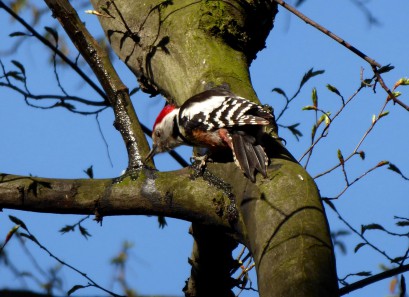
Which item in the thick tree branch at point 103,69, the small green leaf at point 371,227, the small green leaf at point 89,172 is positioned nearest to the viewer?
the small green leaf at point 371,227

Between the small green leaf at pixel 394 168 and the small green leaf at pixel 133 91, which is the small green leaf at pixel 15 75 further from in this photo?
the small green leaf at pixel 394 168

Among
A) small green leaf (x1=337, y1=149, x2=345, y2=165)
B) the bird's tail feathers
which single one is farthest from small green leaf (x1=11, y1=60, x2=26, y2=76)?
small green leaf (x1=337, y1=149, x2=345, y2=165)

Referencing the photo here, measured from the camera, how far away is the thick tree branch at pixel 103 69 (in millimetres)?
3443

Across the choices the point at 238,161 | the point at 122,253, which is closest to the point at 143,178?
the point at 238,161

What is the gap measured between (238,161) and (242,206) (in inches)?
15.3

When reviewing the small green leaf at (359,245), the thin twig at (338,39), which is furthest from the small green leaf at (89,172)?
the thin twig at (338,39)

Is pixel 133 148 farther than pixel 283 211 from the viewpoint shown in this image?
Yes

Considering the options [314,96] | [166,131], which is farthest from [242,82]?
[166,131]

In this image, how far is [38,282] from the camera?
3162 mm

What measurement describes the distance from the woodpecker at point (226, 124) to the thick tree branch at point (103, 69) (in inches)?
7.7

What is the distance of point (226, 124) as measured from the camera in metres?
3.56

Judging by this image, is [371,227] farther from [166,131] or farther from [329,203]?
[166,131]

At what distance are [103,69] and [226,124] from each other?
698 mm

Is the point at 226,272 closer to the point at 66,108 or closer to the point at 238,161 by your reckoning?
the point at 238,161
